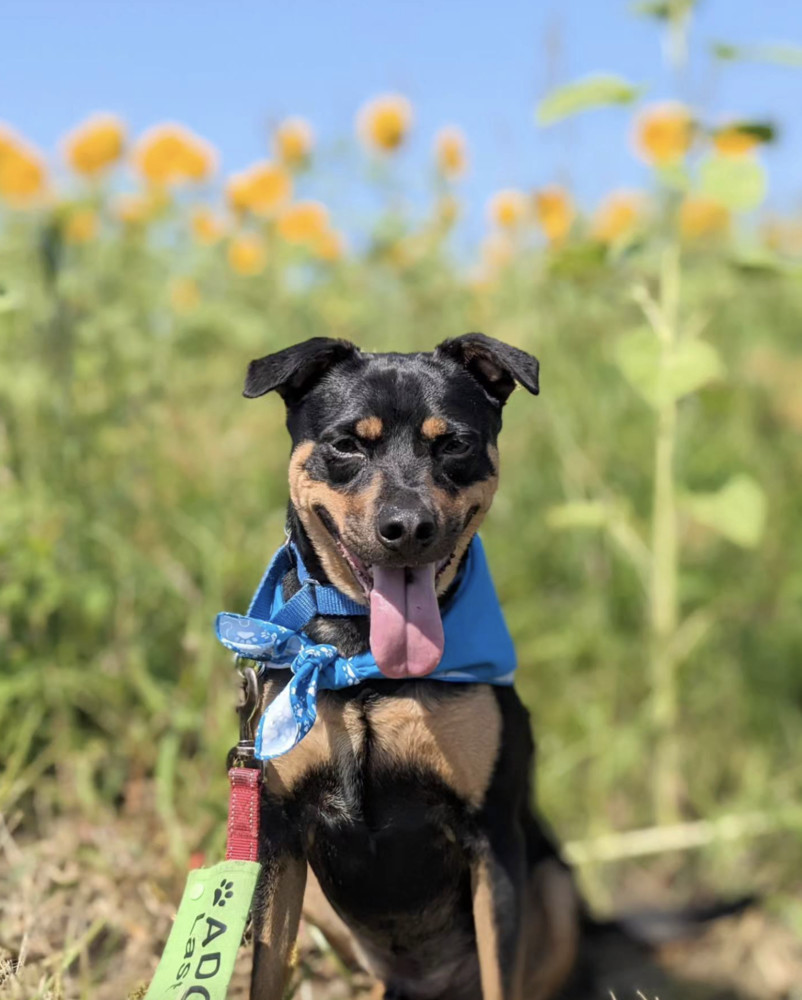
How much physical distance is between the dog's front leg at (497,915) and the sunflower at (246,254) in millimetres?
3781

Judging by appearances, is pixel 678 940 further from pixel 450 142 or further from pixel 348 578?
pixel 450 142

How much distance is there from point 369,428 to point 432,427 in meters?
0.14

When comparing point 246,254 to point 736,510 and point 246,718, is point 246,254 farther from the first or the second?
point 246,718

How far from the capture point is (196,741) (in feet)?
12.8

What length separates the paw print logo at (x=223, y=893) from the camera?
2166mm

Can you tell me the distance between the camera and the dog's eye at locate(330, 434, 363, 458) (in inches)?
97.8

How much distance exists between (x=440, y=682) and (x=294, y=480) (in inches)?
21.5

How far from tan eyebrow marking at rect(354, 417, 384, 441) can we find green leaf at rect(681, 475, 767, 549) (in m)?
1.58

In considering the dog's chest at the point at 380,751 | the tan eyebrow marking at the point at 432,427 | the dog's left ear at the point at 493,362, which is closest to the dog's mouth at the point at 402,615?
the dog's chest at the point at 380,751

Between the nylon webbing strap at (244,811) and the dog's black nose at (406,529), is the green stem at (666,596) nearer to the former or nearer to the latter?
the dog's black nose at (406,529)

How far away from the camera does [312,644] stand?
7.97ft

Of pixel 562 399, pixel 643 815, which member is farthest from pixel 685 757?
pixel 562 399

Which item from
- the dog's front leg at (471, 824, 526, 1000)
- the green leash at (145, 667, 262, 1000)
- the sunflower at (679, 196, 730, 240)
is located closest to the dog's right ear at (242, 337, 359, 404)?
A: the green leash at (145, 667, 262, 1000)

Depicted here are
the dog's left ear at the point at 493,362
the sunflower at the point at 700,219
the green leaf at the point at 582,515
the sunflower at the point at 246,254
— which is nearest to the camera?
the dog's left ear at the point at 493,362
